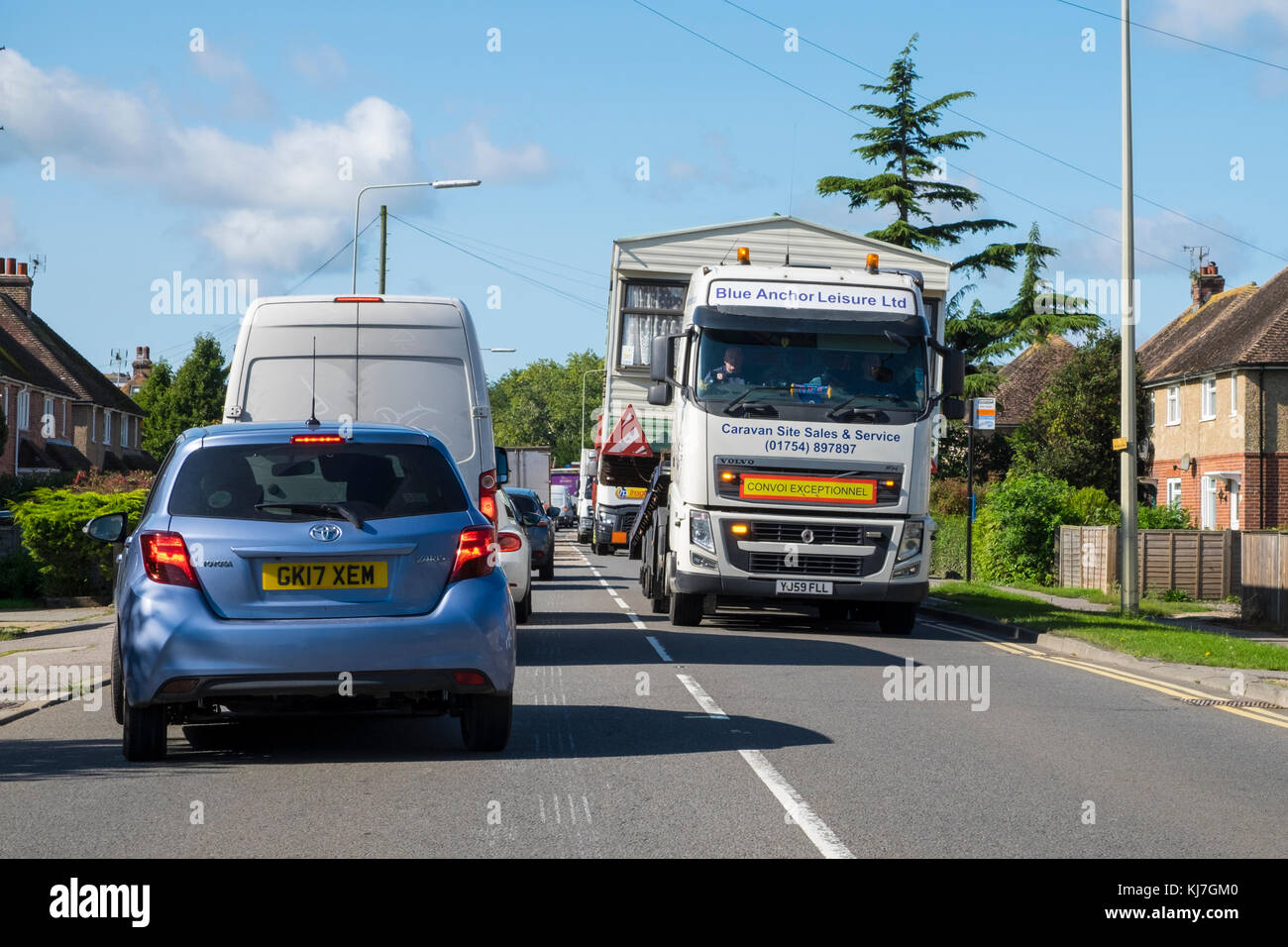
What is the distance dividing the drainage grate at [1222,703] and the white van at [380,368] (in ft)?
19.1

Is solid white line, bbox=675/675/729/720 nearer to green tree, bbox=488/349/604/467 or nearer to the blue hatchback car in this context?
the blue hatchback car

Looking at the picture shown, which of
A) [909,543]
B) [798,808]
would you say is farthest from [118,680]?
[909,543]

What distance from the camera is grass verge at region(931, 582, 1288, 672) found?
48.6 ft

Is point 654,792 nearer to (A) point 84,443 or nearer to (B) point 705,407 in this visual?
(B) point 705,407

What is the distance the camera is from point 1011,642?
1761 cm

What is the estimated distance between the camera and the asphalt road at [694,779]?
661 centimetres

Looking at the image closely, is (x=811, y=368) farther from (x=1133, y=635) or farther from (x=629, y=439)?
(x=629, y=439)

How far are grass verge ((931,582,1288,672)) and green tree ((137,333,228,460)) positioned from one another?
206ft

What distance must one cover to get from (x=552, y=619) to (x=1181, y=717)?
9.04 meters

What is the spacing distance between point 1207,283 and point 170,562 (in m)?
56.2

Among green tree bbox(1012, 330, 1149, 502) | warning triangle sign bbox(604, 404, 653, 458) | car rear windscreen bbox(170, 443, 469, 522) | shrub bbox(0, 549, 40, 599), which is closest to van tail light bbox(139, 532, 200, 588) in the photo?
car rear windscreen bbox(170, 443, 469, 522)
